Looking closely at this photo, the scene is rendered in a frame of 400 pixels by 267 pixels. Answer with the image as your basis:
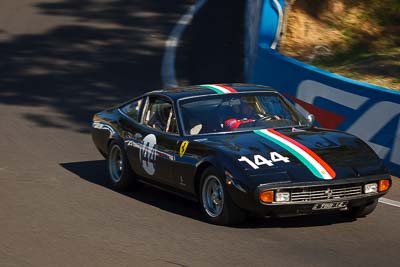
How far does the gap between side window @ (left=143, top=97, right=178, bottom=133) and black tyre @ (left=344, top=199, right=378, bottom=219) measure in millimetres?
2068

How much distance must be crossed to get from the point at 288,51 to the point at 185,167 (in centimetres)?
960

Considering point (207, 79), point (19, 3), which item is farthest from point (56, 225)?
point (19, 3)

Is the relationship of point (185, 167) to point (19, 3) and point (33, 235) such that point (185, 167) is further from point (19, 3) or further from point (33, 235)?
point (19, 3)

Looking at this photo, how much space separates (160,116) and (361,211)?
104 inches

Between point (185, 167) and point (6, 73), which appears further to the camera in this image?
point (6, 73)

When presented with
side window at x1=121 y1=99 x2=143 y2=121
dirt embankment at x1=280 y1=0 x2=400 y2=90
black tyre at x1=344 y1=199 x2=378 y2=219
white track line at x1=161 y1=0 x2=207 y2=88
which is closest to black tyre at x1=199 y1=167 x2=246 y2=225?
black tyre at x1=344 y1=199 x2=378 y2=219

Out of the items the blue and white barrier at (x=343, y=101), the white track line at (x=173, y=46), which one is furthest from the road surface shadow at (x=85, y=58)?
the blue and white barrier at (x=343, y=101)

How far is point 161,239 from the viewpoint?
850 cm

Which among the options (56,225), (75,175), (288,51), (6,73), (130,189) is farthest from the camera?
(6,73)

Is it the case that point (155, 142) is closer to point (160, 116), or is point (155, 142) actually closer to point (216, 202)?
point (160, 116)

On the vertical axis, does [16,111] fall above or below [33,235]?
below

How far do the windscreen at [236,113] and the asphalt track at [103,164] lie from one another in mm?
946

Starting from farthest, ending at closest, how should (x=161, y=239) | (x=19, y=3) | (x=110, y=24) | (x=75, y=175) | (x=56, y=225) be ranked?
1. (x=19, y=3)
2. (x=110, y=24)
3. (x=75, y=175)
4. (x=56, y=225)
5. (x=161, y=239)

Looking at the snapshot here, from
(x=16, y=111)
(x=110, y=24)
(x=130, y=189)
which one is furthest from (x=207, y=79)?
(x=130, y=189)
